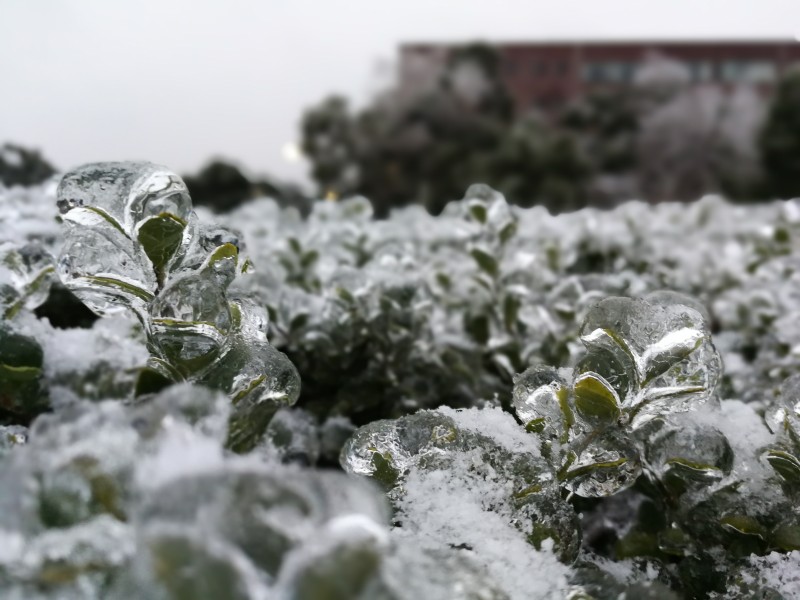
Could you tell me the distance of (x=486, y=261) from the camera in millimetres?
1505

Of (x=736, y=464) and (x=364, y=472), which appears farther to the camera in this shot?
(x=736, y=464)

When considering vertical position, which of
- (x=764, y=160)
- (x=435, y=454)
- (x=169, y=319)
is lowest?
(x=764, y=160)

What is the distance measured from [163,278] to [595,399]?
16.9 inches

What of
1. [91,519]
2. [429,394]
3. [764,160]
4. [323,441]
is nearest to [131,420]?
[91,519]

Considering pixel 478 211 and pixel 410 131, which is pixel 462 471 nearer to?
pixel 478 211

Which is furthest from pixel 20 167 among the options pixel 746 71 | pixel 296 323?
pixel 746 71

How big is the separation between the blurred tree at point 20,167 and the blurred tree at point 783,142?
12.9 m

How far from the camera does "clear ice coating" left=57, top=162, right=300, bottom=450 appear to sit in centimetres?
66

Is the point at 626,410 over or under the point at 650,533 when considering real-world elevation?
over

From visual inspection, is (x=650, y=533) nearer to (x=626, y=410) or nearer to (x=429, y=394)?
(x=626, y=410)

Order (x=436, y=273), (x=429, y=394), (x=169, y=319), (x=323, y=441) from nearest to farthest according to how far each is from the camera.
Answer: (x=169, y=319), (x=323, y=441), (x=429, y=394), (x=436, y=273)

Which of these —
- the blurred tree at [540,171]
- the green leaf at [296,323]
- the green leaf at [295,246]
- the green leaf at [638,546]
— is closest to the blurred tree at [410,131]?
the blurred tree at [540,171]

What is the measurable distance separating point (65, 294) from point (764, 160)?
14.3 meters

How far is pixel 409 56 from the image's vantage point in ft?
56.9
